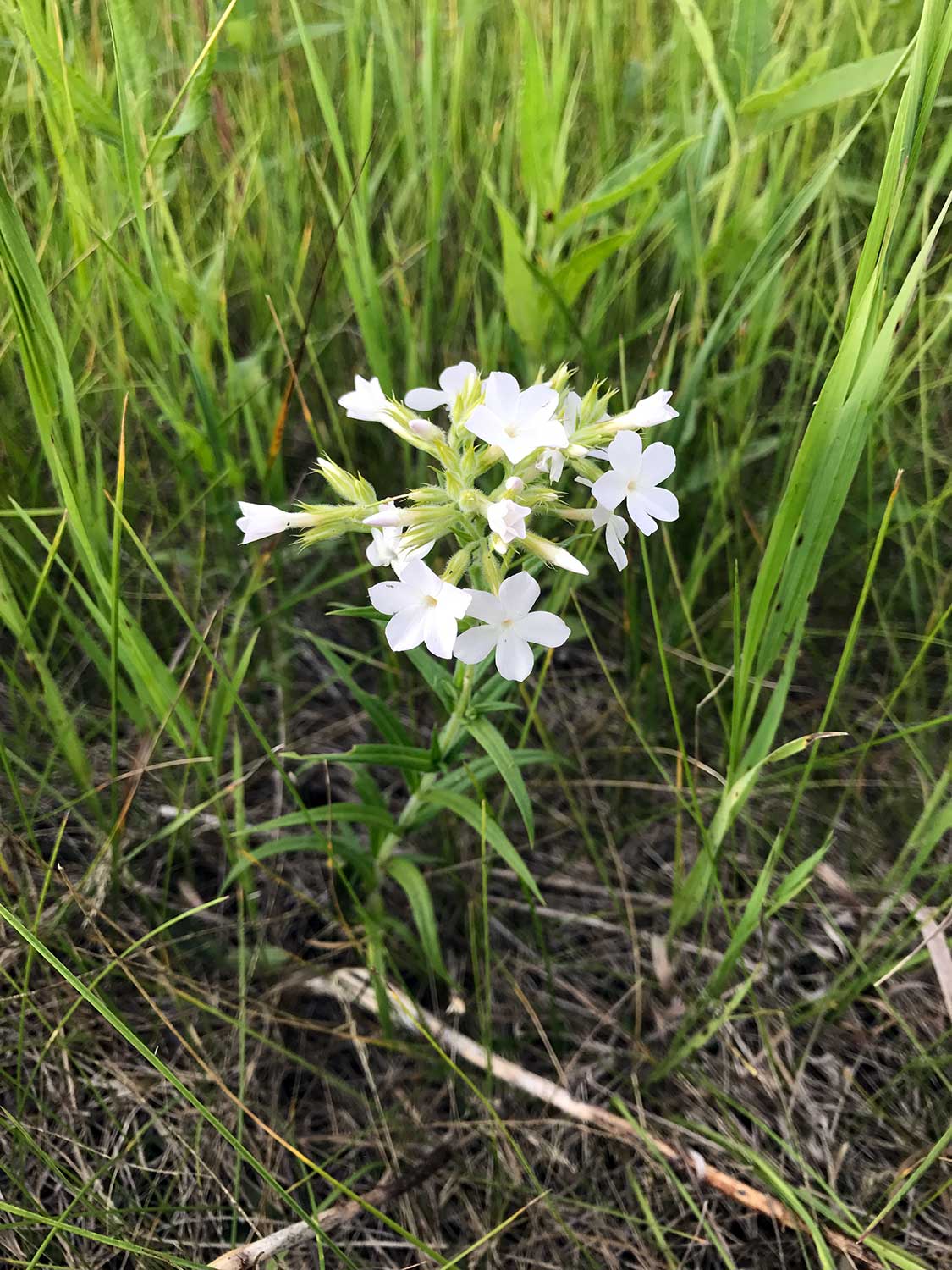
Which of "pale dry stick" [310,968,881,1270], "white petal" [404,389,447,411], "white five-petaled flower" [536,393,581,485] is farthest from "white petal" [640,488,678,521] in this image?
"pale dry stick" [310,968,881,1270]

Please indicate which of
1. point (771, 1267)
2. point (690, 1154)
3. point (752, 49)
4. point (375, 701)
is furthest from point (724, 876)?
point (752, 49)

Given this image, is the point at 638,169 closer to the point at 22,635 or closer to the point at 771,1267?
the point at 22,635

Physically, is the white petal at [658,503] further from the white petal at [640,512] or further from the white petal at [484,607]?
the white petal at [484,607]

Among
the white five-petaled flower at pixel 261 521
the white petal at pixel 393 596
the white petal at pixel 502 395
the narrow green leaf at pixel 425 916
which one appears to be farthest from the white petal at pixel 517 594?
the narrow green leaf at pixel 425 916

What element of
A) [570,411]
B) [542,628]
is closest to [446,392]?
[570,411]

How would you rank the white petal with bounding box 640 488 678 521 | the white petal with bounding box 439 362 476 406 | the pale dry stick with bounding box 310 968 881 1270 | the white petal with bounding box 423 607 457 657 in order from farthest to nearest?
the pale dry stick with bounding box 310 968 881 1270 → the white petal with bounding box 439 362 476 406 → the white petal with bounding box 640 488 678 521 → the white petal with bounding box 423 607 457 657

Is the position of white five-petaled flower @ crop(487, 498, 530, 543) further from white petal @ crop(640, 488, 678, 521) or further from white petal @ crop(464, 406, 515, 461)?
white petal @ crop(640, 488, 678, 521)
